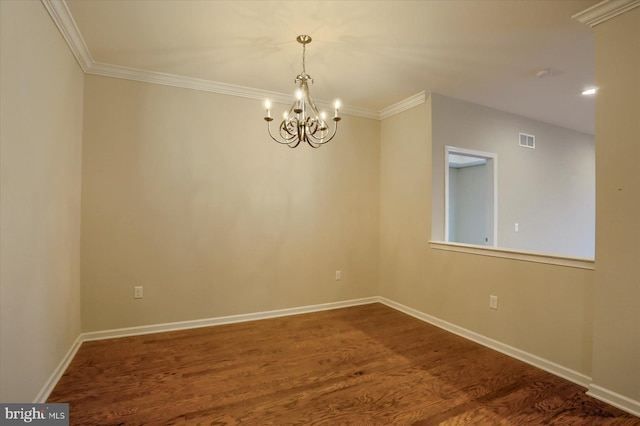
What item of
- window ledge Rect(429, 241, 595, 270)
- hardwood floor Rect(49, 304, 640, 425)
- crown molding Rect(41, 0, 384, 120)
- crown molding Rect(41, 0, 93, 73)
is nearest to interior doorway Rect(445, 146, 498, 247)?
window ledge Rect(429, 241, 595, 270)

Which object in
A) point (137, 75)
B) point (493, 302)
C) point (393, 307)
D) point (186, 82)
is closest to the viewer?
point (493, 302)

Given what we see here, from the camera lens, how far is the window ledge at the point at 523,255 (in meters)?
2.35

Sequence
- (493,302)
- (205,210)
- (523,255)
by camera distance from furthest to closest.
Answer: (205,210) < (493,302) < (523,255)

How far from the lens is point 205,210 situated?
346 centimetres

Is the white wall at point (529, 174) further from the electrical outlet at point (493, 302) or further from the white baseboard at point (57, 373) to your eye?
the white baseboard at point (57, 373)

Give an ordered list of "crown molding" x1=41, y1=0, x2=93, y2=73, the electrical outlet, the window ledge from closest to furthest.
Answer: "crown molding" x1=41, y1=0, x2=93, y2=73, the window ledge, the electrical outlet

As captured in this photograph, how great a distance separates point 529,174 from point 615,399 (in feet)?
10.8

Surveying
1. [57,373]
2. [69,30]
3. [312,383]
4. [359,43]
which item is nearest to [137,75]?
[69,30]

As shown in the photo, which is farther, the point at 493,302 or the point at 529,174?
the point at 529,174

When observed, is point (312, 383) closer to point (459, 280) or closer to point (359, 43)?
point (459, 280)

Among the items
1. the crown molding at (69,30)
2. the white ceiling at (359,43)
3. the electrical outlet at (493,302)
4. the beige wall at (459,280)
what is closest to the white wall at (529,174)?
the beige wall at (459,280)

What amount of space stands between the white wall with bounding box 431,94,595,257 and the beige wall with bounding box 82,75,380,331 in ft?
3.58
